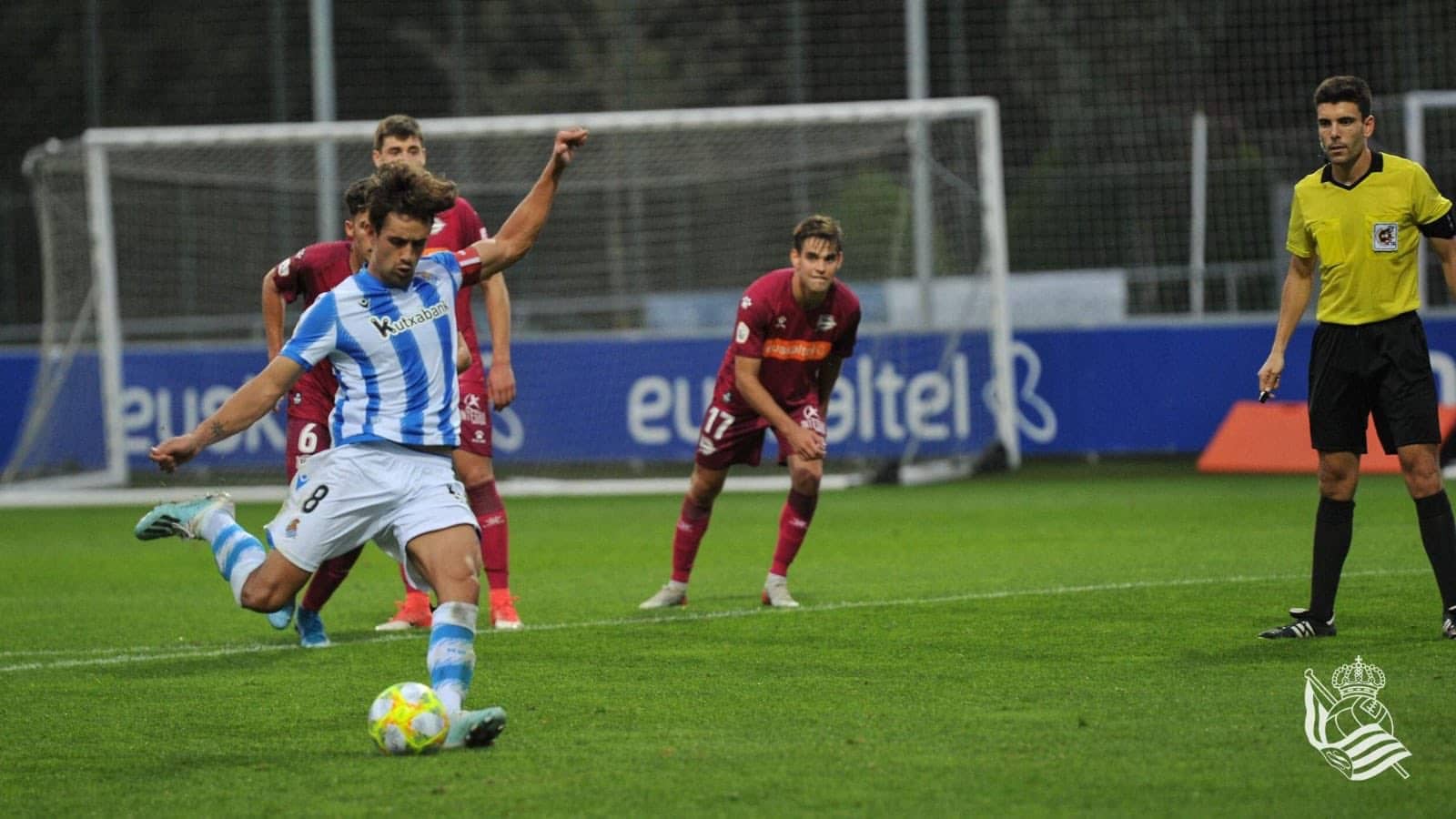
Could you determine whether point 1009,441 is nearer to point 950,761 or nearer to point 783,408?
point 783,408

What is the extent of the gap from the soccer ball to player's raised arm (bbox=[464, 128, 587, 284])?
4.90 feet

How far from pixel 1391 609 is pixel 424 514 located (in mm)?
4304

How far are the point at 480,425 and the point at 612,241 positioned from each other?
12436 mm

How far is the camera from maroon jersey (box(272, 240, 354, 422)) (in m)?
8.64

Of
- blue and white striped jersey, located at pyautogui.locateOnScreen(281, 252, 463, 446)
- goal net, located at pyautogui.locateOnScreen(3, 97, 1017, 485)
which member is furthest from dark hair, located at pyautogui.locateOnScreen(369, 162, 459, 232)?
goal net, located at pyautogui.locateOnScreen(3, 97, 1017, 485)

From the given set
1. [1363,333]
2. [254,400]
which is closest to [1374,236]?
[1363,333]

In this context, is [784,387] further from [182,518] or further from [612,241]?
[612,241]

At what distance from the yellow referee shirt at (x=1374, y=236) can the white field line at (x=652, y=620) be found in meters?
2.24

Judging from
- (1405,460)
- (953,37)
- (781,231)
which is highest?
(953,37)

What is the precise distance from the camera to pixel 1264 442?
58.1 ft

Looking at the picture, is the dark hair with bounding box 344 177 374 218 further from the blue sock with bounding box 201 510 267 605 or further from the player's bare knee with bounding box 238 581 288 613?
the player's bare knee with bounding box 238 581 288 613

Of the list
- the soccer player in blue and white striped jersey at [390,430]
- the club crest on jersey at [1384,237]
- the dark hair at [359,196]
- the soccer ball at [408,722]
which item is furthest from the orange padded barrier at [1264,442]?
the soccer ball at [408,722]

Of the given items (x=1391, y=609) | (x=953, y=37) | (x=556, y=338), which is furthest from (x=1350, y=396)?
(x=953, y=37)

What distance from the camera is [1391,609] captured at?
8.45m
